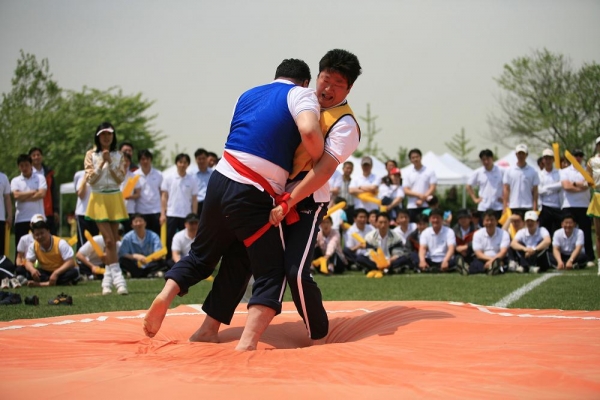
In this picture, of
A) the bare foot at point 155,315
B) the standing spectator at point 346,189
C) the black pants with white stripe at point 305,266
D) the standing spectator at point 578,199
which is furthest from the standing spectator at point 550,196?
the bare foot at point 155,315

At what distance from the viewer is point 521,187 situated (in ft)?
42.8

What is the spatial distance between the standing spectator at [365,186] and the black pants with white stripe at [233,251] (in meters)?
9.41

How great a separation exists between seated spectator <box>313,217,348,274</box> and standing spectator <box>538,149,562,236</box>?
3670 mm

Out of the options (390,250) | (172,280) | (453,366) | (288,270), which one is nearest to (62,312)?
(172,280)

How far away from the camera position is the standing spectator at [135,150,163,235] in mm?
13164

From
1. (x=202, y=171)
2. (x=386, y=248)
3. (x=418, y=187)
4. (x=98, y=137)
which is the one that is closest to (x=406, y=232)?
(x=386, y=248)

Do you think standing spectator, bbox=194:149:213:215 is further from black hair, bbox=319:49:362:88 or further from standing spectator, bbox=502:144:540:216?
black hair, bbox=319:49:362:88

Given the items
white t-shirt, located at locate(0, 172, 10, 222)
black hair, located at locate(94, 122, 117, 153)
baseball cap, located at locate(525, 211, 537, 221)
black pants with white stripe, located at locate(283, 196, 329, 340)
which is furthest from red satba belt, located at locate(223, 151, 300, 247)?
baseball cap, located at locate(525, 211, 537, 221)

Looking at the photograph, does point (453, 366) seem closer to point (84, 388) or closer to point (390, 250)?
point (84, 388)

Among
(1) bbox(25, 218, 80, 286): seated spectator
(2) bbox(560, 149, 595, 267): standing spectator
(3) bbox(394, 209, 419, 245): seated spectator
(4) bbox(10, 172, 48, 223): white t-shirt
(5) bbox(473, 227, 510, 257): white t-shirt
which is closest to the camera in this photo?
(1) bbox(25, 218, 80, 286): seated spectator

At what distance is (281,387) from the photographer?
3195 millimetres

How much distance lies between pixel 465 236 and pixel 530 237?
1040 mm

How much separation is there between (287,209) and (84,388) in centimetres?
163

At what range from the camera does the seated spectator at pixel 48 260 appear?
10.4 meters
